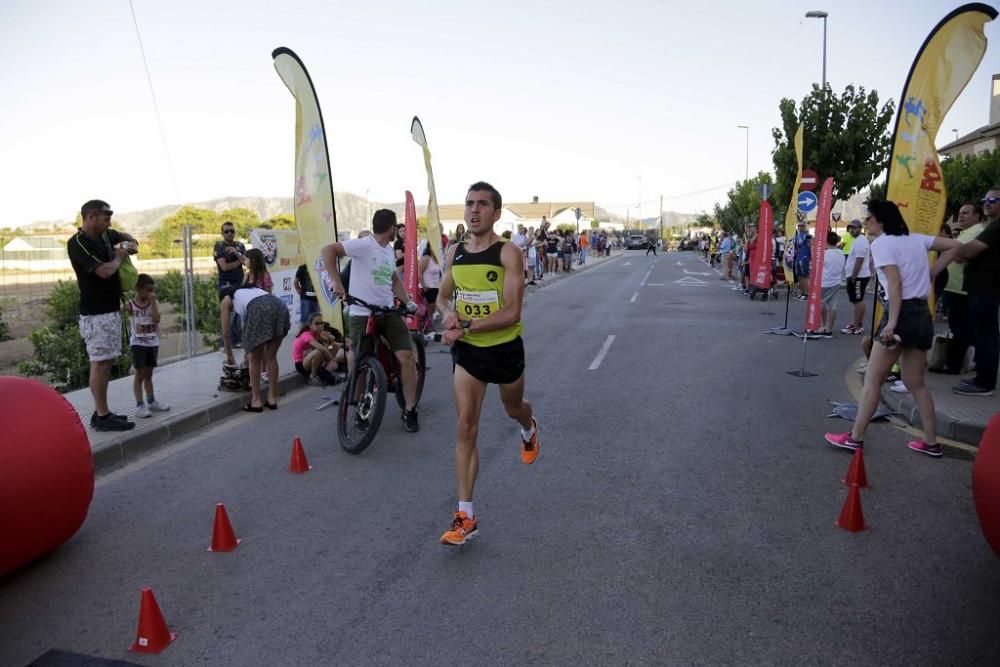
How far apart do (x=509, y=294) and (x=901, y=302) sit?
10.6 ft

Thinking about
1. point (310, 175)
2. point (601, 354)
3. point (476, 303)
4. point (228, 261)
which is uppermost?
point (310, 175)

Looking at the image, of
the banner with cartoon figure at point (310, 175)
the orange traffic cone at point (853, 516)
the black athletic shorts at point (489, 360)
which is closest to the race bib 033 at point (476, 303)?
the black athletic shorts at point (489, 360)

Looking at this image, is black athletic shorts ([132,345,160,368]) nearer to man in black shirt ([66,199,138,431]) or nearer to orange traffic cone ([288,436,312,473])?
man in black shirt ([66,199,138,431])

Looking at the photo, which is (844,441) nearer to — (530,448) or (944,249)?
(944,249)

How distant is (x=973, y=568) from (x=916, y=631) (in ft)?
2.88

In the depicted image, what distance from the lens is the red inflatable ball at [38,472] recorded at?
3.53m

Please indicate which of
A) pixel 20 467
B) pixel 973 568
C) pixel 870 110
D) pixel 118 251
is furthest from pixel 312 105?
pixel 870 110

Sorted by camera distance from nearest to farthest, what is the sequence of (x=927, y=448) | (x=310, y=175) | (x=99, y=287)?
(x=927, y=448) < (x=99, y=287) < (x=310, y=175)

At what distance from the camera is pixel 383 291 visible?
6.48 meters

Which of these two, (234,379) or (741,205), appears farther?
(741,205)

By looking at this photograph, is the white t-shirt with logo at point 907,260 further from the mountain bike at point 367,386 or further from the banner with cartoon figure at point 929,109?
the mountain bike at point 367,386

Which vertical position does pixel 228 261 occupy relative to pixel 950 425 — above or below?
above

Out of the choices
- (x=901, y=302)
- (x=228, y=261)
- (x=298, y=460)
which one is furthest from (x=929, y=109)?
(x=228, y=261)

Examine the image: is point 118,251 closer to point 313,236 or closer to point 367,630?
point 313,236
